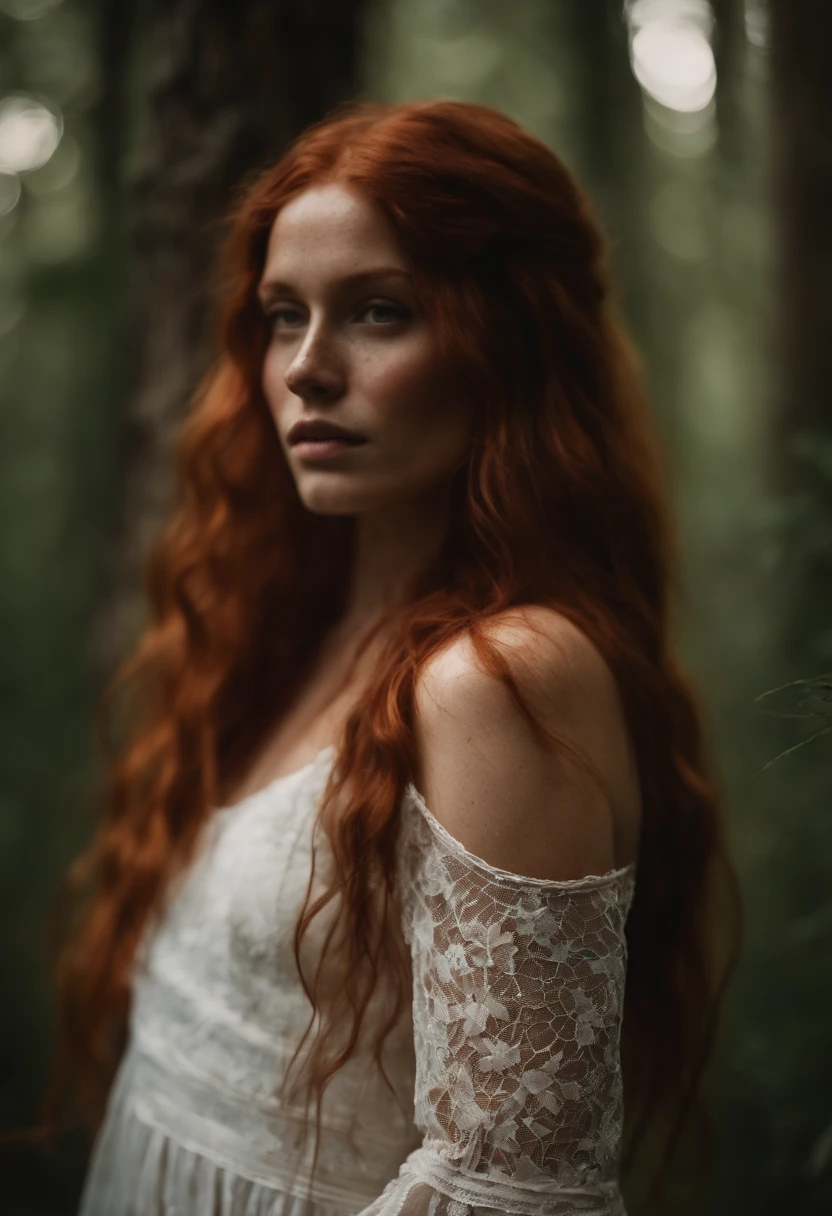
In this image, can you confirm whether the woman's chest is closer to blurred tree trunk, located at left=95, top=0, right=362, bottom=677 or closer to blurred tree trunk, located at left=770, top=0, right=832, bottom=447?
blurred tree trunk, located at left=95, top=0, right=362, bottom=677

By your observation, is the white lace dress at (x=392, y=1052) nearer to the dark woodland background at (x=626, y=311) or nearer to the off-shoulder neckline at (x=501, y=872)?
the off-shoulder neckline at (x=501, y=872)

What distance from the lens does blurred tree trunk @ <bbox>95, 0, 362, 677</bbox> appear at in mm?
2250

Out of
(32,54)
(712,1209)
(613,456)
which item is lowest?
(712,1209)

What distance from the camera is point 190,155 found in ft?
7.52

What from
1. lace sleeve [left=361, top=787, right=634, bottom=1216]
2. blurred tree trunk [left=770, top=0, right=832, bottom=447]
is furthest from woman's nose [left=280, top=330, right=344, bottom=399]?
blurred tree trunk [left=770, top=0, right=832, bottom=447]

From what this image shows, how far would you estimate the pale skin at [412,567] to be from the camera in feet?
4.08

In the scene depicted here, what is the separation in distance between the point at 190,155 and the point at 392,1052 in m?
1.90

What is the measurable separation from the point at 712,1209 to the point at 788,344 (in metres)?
2.35

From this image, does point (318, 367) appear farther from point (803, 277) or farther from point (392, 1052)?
point (803, 277)

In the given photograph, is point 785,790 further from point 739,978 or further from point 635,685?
point 635,685

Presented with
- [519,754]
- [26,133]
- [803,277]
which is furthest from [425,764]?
[26,133]

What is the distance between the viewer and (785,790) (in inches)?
102

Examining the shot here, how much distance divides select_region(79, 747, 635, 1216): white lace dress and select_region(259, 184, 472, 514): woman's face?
420 mm

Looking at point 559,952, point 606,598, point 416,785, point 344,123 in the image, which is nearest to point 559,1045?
point 559,952
